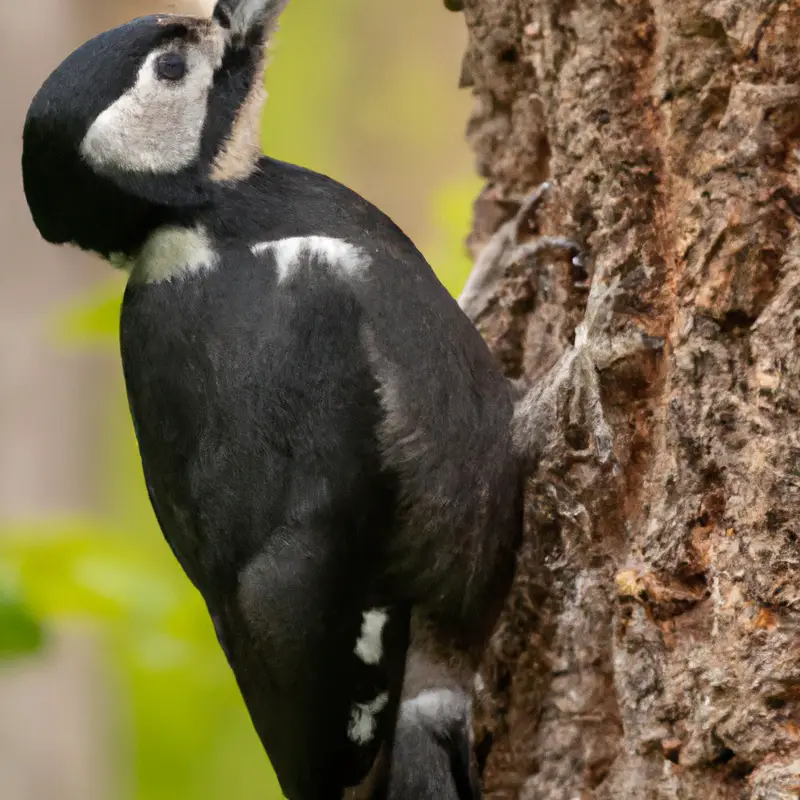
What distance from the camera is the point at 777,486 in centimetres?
128

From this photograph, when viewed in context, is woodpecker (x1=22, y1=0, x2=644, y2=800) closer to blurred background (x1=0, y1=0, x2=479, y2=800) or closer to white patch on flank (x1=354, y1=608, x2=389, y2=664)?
white patch on flank (x1=354, y1=608, x2=389, y2=664)

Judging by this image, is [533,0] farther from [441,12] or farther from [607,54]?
[441,12]

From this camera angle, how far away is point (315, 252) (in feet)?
5.62

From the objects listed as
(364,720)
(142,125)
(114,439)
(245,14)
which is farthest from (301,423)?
(114,439)

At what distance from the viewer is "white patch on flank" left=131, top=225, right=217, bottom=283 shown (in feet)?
5.68

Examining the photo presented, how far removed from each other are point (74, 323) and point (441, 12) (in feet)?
8.73

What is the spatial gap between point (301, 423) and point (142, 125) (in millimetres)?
597

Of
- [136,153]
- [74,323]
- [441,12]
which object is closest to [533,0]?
[136,153]

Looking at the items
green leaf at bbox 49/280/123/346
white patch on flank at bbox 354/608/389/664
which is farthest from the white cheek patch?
white patch on flank at bbox 354/608/389/664

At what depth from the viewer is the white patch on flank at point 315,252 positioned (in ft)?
5.59

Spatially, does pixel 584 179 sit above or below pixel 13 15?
below

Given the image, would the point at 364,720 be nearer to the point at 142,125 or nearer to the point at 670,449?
the point at 670,449

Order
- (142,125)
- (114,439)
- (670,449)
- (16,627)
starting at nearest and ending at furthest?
(670,449)
(16,627)
(142,125)
(114,439)

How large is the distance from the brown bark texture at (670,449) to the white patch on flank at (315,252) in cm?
34
